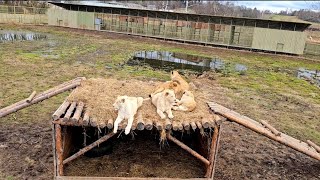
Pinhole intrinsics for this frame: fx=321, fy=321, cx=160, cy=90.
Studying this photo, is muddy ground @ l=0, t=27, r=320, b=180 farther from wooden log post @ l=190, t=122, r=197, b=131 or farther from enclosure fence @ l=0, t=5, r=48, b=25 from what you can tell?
enclosure fence @ l=0, t=5, r=48, b=25

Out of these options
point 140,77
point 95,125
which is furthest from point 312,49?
point 95,125

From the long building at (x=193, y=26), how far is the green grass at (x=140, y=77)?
2.70 metres

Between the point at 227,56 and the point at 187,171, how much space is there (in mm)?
19543

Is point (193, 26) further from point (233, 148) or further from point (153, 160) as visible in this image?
point (153, 160)

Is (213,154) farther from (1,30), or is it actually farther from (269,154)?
Result: (1,30)

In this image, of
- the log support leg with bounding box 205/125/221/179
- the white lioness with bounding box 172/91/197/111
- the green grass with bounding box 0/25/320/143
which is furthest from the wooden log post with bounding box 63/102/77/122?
the green grass with bounding box 0/25/320/143

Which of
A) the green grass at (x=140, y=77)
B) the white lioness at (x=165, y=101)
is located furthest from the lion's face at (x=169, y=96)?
Result: the green grass at (x=140, y=77)

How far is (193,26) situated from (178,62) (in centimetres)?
1113

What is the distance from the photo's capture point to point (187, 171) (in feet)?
22.2

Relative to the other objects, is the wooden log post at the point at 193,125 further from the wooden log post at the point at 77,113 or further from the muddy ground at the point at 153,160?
the wooden log post at the point at 77,113

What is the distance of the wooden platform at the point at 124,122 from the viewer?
18.0 ft

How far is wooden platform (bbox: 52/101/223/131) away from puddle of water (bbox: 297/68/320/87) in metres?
13.8

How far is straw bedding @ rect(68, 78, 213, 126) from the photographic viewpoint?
5.89m

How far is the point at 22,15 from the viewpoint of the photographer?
3706 cm
